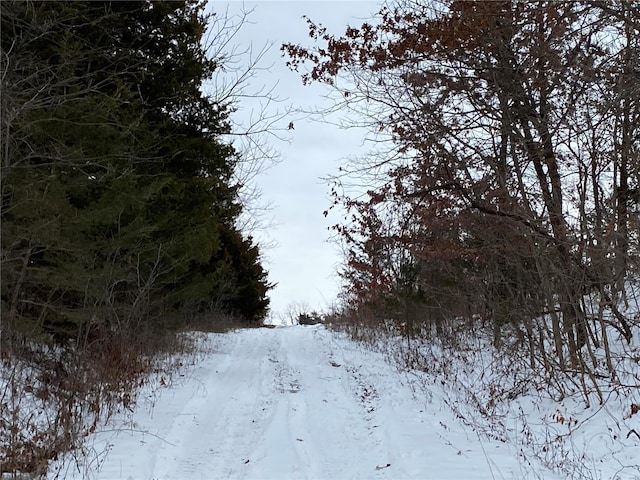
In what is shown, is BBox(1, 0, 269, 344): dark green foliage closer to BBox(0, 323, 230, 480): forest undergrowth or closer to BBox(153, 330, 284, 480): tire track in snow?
BBox(0, 323, 230, 480): forest undergrowth

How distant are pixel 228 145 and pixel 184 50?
2294mm

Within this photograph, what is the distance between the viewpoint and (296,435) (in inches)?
257

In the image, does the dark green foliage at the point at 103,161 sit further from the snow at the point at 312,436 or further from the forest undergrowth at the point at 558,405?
the forest undergrowth at the point at 558,405

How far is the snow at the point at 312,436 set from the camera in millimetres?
5199

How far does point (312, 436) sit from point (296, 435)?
20 cm

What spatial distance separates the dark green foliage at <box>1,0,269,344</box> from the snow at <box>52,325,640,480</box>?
6.28 feet

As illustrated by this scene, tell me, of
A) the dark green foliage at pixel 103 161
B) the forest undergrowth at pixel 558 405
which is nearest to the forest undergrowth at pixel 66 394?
the dark green foliage at pixel 103 161

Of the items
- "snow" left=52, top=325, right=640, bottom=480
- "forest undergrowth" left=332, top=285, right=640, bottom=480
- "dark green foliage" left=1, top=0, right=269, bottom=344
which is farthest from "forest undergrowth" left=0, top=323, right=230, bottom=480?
"forest undergrowth" left=332, top=285, right=640, bottom=480

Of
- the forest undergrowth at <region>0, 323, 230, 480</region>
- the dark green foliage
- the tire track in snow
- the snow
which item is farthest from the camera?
the dark green foliage

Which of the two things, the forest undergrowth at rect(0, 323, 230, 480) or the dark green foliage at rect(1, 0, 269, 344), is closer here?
the forest undergrowth at rect(0, 323, 230, 480)

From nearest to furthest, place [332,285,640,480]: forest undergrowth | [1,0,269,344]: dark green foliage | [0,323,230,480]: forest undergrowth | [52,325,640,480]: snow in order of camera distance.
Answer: [0,323,230,480]: forest undergrowth < [52,325,640,480]: snow < [332,285,640,480]: forest undergrowth < [1,0,269,344]: dark green foliage

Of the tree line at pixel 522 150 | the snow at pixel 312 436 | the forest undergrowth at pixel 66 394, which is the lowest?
the snow at pixel 312 436

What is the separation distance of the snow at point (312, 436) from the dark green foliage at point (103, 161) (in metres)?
1.91

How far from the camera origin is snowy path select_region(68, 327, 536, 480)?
5224 millimetres
